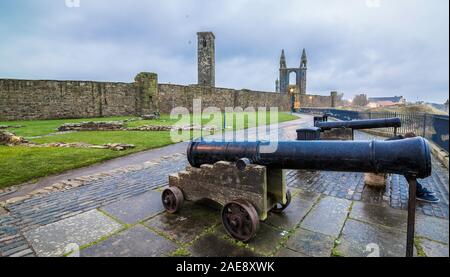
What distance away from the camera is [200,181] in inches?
127

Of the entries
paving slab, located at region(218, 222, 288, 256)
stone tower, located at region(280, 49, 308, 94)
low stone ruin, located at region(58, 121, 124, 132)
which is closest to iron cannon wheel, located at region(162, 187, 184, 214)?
paving slab, located at region(218, 222, 288, 256)

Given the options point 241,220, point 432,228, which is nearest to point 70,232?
point 241,220

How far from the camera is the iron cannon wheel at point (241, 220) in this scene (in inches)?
102

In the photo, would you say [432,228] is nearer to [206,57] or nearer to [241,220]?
[241,220]

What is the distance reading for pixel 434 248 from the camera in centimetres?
246

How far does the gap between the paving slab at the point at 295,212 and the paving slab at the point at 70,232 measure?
6.24 feet

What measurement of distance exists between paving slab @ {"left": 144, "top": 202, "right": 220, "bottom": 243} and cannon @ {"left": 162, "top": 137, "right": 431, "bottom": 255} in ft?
0.55

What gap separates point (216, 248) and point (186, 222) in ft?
2.26

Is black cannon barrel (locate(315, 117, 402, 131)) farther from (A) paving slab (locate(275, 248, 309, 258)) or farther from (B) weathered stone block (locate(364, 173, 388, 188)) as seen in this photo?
(A) paving slab (locate(275, 248, 309, 258))

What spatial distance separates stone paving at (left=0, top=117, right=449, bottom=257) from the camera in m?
2.47

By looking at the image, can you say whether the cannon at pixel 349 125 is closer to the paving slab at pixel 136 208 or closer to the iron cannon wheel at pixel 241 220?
the iron cannon wheel at pixel 241 220

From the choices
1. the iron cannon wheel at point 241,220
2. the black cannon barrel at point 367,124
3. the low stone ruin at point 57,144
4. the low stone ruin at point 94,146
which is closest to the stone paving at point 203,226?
the iron cannon wheel at point 241,220

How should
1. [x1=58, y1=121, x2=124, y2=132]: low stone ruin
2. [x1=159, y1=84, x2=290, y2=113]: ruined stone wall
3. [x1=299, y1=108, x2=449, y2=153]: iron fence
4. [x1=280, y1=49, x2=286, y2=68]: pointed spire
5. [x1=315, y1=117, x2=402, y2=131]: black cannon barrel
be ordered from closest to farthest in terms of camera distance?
[x1=315, y1=117, x2=402, y2=131]: black cannon barrel
[x1=299, y1=108, x2=449, y2=153]: iron fence
[x1=58, y1=121, x2=124, y2=132]: low stone ruin
[x1=159, y1=84, x2=290, y2=113]: ruined stone wall
[x1=280, y1=49, x2=286, y2=68]: pointed spire
